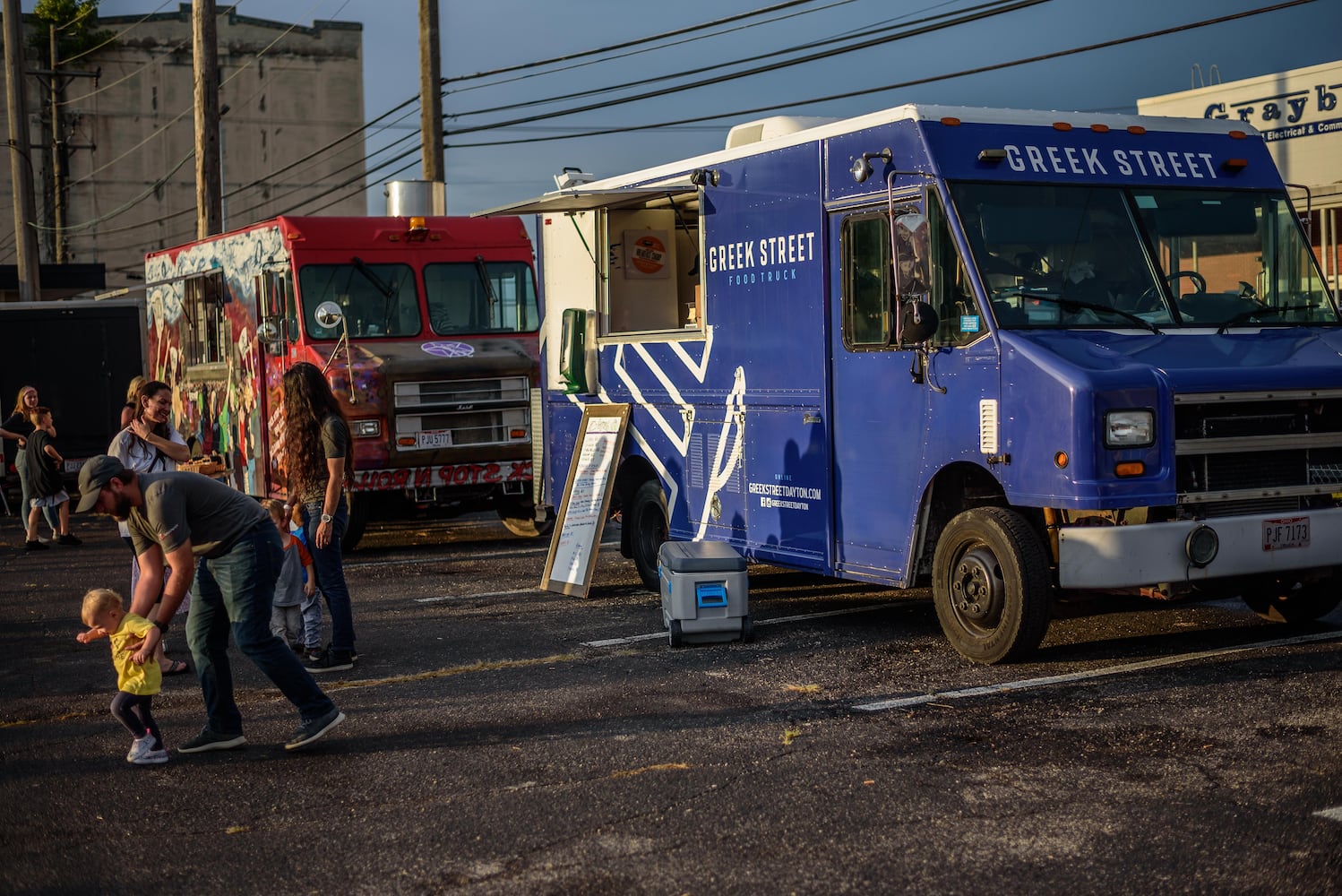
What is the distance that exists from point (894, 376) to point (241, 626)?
406 centimetres

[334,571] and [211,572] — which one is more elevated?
[211,572]

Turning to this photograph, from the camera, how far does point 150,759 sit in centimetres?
702

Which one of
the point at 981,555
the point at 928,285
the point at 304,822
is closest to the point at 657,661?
the point at 981,555

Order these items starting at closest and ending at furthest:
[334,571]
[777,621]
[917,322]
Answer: [917,322]
[334,571]
[777,621]

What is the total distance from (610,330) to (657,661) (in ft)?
12.5

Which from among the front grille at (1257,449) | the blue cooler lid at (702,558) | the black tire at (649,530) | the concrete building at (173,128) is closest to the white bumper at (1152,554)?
the front grille at (1257,449)

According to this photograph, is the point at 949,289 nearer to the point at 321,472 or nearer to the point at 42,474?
the point at 321,472

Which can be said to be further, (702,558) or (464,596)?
(464,596)

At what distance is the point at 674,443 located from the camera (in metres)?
11.3

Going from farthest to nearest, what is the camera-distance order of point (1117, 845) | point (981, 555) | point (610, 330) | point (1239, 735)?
point (610, 330), point (981, 555), point (1239, 735), point (1117, 845)

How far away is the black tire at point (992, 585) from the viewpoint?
313 inches

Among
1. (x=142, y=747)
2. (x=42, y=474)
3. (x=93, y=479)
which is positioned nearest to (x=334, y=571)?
(x=142, y=747)

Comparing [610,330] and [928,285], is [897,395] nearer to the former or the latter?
[928,285]

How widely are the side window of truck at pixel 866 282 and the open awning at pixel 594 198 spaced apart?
6.39 ft
